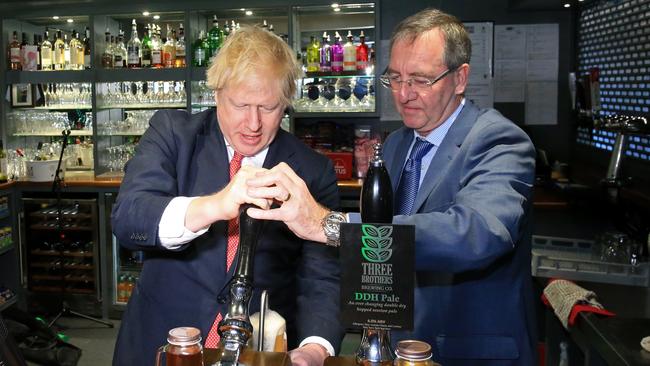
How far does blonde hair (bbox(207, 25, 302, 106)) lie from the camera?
165 cm

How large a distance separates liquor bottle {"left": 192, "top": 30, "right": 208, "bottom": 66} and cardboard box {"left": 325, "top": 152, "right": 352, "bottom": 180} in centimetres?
133

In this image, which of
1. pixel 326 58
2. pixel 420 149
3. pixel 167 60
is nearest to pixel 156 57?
pixel 167 60

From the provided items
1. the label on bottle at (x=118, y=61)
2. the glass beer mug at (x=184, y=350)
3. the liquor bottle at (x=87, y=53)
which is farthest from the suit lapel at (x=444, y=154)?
the liquor bottle at (x=87, y=53)

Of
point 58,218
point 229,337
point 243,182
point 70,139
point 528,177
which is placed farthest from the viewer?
point 70,139

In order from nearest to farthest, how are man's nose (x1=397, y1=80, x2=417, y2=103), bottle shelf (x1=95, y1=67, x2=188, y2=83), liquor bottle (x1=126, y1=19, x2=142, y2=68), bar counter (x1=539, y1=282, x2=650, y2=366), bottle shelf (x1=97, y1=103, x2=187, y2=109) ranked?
man's nose (x1=397, y1=80, x2=417, y2=103) → bar counter (x1=539, y1=282, x2=650, y2=366) → bottle shelf (x1=95, y1=67, x2=188, y2=83) → liquor bottle (x1=126, y1=19, x2=142, y2=68) → bottle shelf (x1=97, y1=103, x2=187, y2=109)

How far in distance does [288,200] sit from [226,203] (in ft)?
0.50

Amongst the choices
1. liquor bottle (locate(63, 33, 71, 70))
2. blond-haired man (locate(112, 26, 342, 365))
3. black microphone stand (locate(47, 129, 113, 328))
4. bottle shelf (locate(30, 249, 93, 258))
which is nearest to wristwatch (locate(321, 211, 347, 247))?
blond-haired man (locate(112, 26, 342, 365))

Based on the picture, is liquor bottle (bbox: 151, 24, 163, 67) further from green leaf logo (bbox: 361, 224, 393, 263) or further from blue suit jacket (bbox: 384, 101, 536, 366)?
green leaf logo (bbox: 361, 224, 393, 263)

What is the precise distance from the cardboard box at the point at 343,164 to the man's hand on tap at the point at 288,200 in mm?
3925

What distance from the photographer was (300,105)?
540 cm

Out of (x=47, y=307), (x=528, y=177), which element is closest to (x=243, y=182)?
(x=528, y=177)

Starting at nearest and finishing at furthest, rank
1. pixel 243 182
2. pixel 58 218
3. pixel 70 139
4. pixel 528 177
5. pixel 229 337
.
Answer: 1. pixel 229 337
2. pixel 243 182
3. pixel 528 177
4. pixel 58 218
5. pixel 70 139

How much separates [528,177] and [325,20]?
14.0 feet

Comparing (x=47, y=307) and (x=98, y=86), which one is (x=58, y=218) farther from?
(x=98, y=86)
